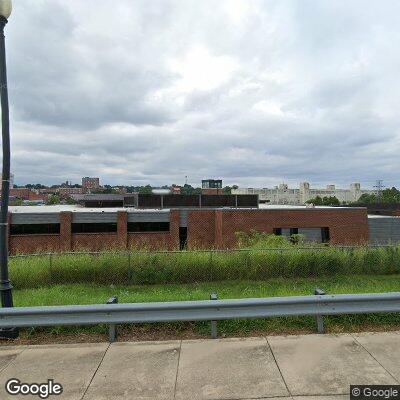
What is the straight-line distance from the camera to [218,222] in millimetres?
35031

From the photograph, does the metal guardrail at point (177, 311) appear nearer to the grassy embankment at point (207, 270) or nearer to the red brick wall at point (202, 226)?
the grassy embankment at point (207, 270)

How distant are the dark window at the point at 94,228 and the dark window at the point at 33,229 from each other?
1916 mm

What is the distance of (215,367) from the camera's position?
4.12 meters

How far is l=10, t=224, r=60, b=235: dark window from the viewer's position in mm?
33656

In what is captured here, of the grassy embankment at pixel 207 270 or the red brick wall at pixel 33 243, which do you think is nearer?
the grassy embankment at pixel 207 270

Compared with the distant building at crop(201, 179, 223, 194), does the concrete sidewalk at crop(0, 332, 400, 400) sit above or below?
below

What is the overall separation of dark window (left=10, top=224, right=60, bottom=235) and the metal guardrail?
32.5 meters

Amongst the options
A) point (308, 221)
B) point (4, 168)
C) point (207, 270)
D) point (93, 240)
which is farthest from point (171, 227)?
point (4, 168)

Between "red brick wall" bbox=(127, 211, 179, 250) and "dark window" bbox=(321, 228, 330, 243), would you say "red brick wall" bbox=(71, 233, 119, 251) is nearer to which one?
"red brick wall" bbox=(127, 211, 179, 250)

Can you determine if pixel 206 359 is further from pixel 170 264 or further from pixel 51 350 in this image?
pixel 170 264

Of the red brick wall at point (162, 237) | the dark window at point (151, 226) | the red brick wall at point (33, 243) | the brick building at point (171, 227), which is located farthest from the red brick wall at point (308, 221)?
the red brick wall at point (33, 243)

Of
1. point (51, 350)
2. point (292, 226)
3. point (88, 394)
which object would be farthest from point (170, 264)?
point (292, 226)

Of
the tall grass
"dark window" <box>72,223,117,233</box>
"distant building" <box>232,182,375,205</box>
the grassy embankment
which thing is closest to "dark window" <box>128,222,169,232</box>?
"dark window" <box>72,223,117,233</box>

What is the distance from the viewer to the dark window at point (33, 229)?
33656mm
